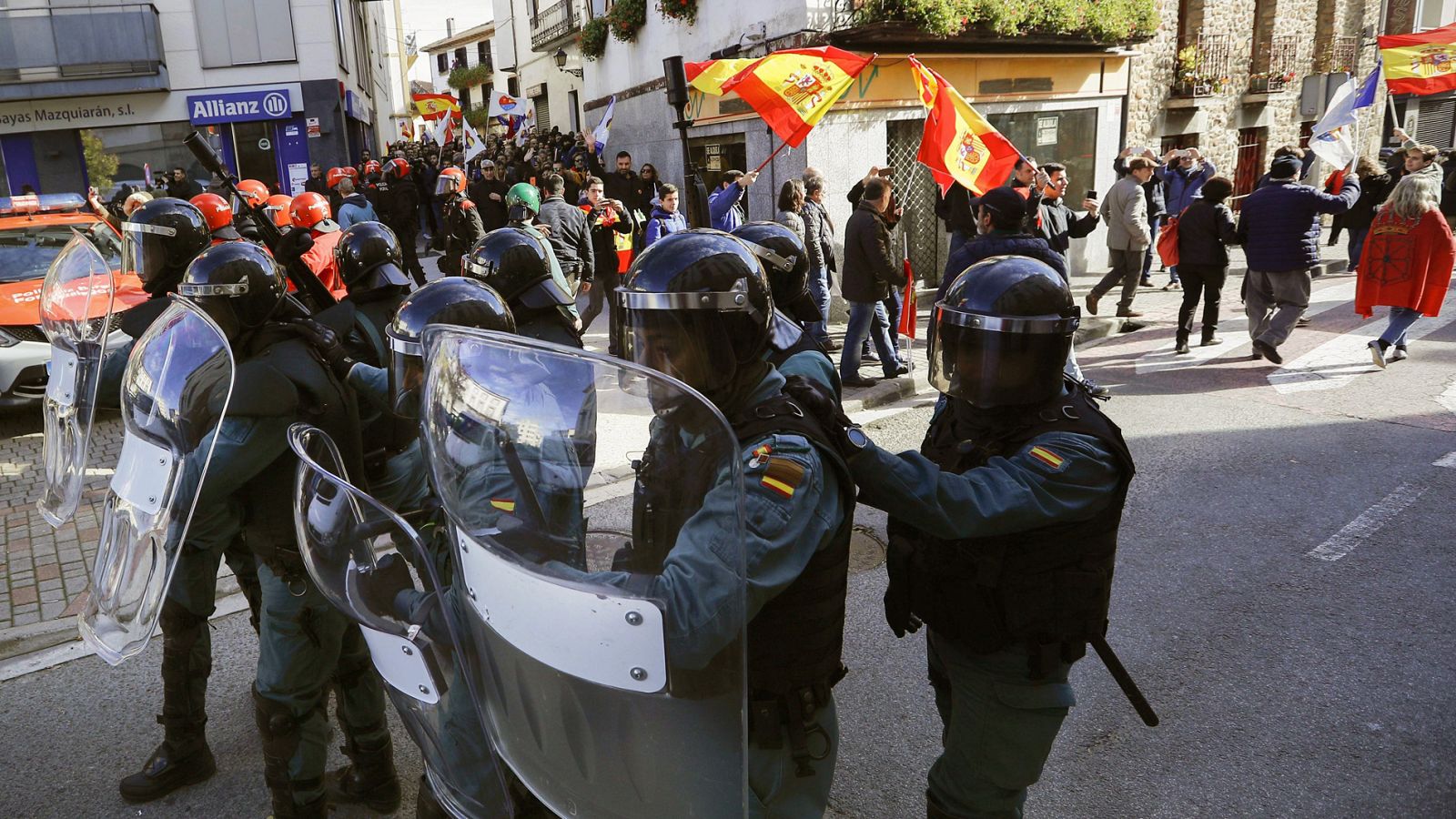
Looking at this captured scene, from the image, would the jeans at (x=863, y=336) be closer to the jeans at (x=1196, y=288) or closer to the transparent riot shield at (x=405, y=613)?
the jeans at (x=1196, y=288)

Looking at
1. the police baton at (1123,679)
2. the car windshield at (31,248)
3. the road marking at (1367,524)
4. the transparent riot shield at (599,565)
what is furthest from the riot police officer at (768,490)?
the car windshield at (31,248)

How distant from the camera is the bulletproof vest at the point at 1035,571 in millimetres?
2117

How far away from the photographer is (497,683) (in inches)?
56.5

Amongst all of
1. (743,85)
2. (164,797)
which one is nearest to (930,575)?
(164,797)

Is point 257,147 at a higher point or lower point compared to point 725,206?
higher

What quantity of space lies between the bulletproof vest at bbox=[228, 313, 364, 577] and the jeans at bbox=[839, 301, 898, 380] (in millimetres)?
5684

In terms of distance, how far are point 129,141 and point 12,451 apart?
15.9 meters

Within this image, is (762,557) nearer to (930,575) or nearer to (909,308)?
(930,575)

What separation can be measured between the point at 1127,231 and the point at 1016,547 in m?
9.06

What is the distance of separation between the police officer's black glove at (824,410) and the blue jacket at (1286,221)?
7.74m

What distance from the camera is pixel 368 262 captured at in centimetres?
395

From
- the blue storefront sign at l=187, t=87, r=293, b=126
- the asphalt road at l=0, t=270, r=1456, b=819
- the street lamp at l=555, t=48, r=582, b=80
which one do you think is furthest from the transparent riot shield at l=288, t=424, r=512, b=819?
the blue storefront sign at l=187, t=87, r=293, b=126

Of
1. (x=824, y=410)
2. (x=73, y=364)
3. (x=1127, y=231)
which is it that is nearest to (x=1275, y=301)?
(x=1127, y=231)

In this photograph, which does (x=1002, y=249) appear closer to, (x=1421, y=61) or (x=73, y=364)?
(x=73, y=364)
